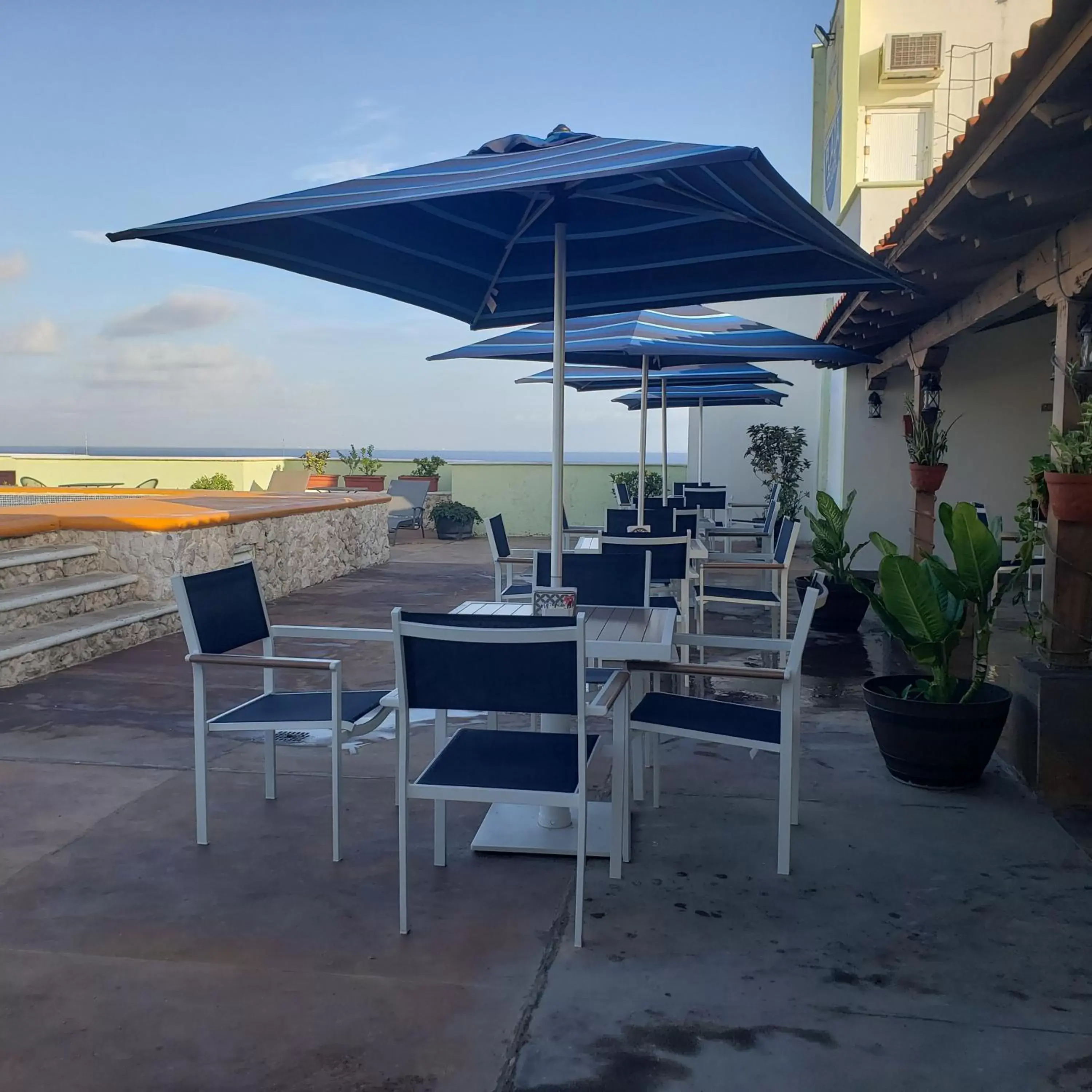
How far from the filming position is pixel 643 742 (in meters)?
3.83

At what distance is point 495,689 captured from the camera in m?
2.53

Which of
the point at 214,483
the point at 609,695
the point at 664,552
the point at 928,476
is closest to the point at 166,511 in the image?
the point at 664,552

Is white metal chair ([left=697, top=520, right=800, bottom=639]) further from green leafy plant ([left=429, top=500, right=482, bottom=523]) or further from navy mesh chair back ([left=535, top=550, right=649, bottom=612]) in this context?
green leafy plant ([left=429, top=500, right=482, bottom=523])

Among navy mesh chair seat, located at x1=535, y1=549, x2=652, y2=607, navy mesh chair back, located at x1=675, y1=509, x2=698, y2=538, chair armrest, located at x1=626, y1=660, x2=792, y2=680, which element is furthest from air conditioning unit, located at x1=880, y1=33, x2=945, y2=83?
chair armrest, located at x1=626, y1=660, x2=792, y2=680

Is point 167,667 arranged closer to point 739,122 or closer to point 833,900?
point 833,900

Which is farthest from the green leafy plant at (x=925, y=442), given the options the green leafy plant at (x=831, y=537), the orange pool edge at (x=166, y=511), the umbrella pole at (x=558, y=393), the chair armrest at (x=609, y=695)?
the orange pool edge at (x=166, y=511)

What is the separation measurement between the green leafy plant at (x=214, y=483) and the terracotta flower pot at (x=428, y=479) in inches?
112

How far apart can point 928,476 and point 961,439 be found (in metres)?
3.66

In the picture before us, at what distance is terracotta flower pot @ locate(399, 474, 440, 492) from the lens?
14.7 meters

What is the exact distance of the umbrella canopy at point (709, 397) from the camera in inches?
417

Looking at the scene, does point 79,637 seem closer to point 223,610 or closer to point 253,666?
point 223,610

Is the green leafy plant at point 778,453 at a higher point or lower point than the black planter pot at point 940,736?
higher

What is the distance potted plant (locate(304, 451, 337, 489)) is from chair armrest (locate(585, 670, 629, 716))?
13008 mm

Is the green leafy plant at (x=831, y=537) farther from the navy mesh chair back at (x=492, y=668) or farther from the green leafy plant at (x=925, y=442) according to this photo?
the navy mesh chair back at (x=492, y=668)
